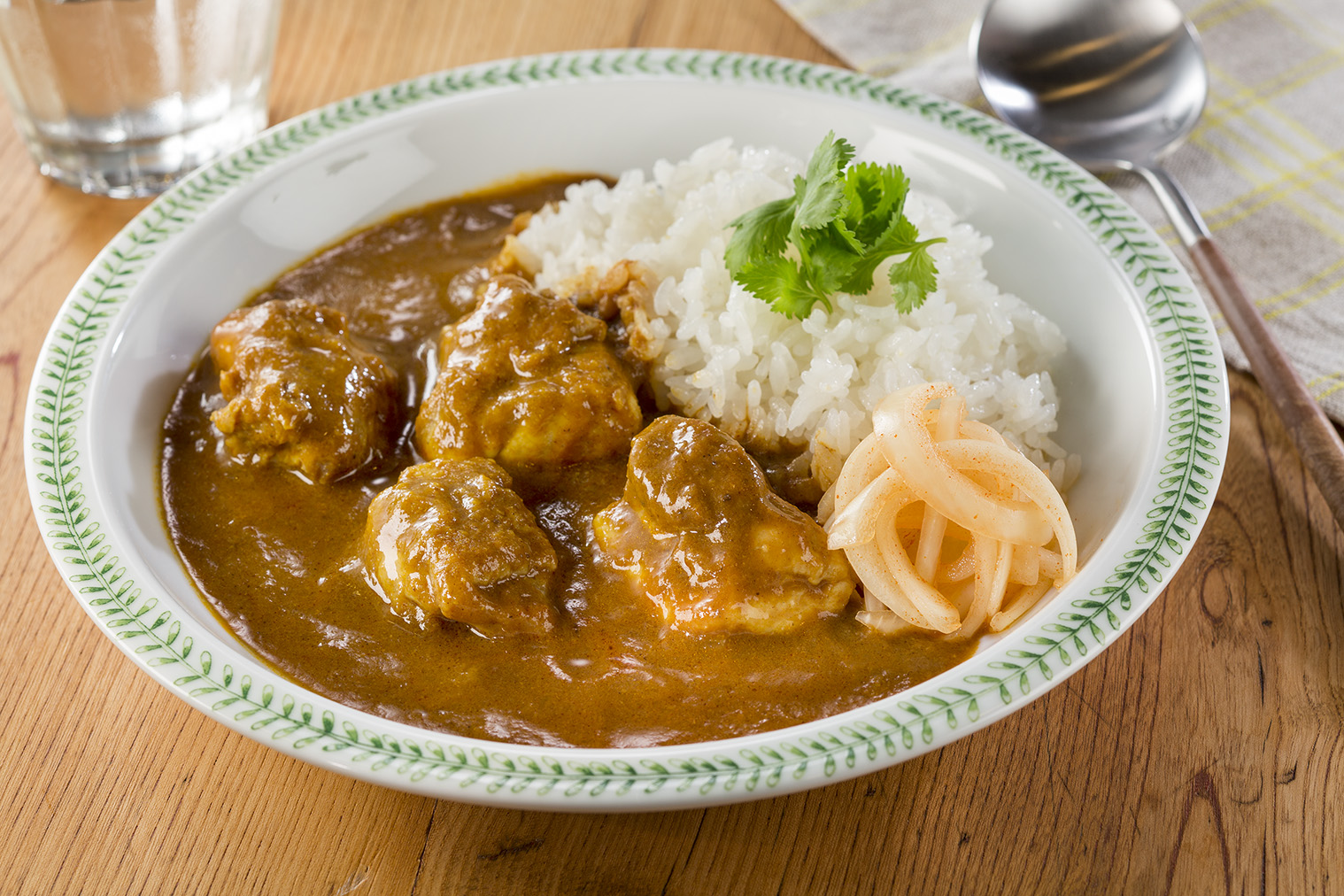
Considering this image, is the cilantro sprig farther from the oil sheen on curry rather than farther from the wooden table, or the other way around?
the wooden table

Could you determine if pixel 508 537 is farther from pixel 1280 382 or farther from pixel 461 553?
pixel 1280 382

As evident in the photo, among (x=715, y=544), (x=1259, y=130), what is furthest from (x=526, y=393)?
(x=1259, y=130)

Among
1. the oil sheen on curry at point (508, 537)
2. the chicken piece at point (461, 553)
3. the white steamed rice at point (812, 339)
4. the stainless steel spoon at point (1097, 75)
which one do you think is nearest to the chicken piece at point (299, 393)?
the oil sheen on curry at point (508, 537)

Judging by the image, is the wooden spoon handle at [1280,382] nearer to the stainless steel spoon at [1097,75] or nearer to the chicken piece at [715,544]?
the stainless steel spoon at [1097,75]

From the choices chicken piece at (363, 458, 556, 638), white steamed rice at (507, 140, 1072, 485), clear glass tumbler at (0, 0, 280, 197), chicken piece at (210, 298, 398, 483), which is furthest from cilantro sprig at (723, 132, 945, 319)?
clear glass tumbler at (0, 0, 280, 197)

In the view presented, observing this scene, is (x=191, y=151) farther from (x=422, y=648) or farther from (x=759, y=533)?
(x=759, y=533)

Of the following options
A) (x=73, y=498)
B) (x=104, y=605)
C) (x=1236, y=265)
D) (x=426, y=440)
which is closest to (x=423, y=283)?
(x=426, y=440)
